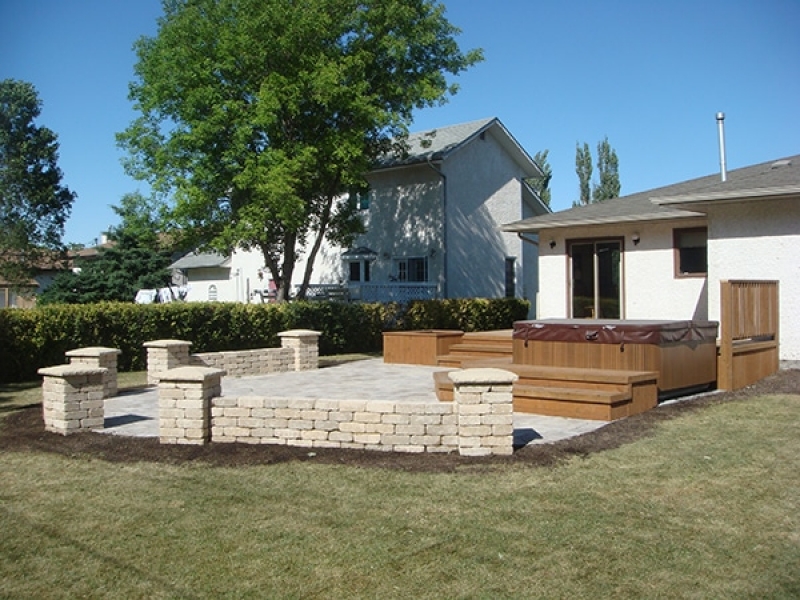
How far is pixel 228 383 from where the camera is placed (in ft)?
40.5

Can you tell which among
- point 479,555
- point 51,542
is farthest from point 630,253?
point 51,542

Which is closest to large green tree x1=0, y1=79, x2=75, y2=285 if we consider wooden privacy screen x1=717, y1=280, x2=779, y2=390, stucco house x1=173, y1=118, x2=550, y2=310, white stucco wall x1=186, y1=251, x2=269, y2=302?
white stucco wall x1=186, y1=251, x2=269, y2=302

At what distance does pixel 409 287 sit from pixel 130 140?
973 centimetres

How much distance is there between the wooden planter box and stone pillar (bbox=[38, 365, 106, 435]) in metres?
7.97

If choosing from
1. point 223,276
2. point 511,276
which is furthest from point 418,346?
point 223,276

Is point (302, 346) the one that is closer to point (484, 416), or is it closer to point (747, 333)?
point (747, 333)

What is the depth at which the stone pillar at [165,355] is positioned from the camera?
12070 millimetres

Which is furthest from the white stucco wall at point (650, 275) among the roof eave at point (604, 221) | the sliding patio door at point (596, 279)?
the roof eave at point (604, 221)

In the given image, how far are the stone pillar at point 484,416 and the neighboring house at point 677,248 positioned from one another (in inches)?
279

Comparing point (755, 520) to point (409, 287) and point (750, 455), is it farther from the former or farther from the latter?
point (409, 287)

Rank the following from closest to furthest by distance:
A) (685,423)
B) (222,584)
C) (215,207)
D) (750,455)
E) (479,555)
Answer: (222,584) → (479,555) → (750,455) → (685,423) → (215,207)

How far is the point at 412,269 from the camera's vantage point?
24.6 metres

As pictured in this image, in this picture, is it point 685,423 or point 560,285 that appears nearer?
point 685,423

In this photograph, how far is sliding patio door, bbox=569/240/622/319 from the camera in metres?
15.2
